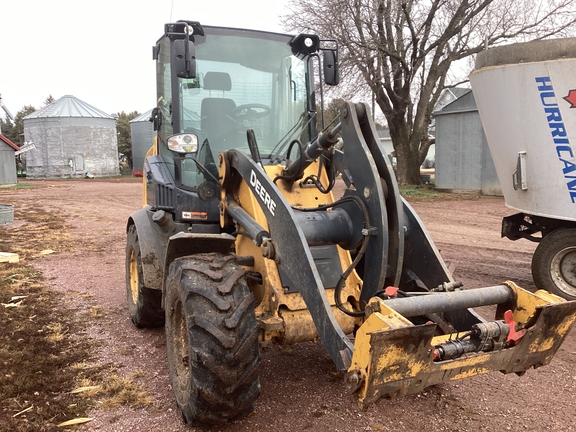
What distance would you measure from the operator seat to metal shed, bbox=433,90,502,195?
57.4ft

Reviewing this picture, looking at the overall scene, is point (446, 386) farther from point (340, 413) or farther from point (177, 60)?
point (177, 60)

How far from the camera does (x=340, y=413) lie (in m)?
3.63

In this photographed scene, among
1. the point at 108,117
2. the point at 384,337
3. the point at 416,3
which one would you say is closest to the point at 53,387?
the point at 384,337

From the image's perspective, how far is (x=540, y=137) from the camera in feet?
20.2

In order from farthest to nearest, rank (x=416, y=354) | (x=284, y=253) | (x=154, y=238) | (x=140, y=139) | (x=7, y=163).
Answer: (x=140, y=139) < (x=7, y=163) < (x=154, y=238) < (x=284, y=253) < (x=416, y=354)

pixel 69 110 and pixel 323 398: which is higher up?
pixel 69 110

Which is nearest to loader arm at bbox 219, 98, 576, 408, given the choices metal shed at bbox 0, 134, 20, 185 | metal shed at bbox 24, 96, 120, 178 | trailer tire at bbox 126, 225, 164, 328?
trailer tire at bbox 126, 225, 164, 328

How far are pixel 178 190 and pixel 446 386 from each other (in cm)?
265

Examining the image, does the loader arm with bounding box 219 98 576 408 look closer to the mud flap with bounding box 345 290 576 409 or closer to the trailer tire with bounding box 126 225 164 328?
the mud flap with bounding box 345 290 576 409

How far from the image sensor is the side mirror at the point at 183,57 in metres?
3.82

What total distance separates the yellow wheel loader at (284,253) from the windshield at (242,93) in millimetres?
12

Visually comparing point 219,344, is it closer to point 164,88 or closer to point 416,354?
point 416,354

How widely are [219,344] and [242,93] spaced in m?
2.30

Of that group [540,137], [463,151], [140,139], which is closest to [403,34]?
[463,151]
